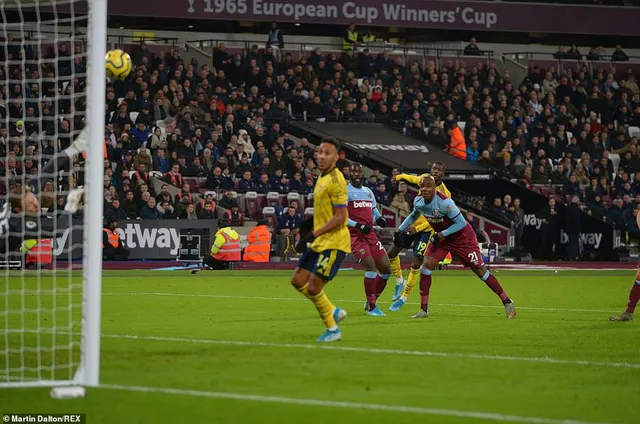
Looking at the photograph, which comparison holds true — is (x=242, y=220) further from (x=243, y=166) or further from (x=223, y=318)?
(x=223, y=318)

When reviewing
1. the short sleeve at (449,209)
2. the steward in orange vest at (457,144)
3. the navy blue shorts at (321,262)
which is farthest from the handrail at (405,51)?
the navy blue shorts at (321,262)

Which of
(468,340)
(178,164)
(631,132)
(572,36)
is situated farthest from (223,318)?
(572,36)

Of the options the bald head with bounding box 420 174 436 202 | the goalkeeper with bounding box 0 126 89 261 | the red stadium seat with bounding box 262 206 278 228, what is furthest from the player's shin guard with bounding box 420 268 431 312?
the red stadium seat with bounding box 262 206 278 228

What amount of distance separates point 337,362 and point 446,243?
244 inches

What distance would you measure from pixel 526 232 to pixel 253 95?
391 inches

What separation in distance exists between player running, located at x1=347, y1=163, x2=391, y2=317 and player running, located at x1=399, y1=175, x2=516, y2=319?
0.74m

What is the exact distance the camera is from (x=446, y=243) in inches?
677

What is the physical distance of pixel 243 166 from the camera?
3466 cm

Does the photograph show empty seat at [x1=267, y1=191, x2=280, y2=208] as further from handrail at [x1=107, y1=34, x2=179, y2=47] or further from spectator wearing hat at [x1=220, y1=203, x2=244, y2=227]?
handrail at [x1=107, y1=34, x2=179, y2=47]

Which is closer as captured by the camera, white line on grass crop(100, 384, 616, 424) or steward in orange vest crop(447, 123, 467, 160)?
white line on grass crop(100, 384, 616, 424)

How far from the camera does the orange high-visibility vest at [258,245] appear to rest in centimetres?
3117

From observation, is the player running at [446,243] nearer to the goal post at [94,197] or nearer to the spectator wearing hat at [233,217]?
the goal post at [94,197]

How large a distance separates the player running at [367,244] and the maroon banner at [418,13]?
24222 mm

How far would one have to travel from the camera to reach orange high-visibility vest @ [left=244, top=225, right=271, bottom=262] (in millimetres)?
31172
